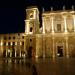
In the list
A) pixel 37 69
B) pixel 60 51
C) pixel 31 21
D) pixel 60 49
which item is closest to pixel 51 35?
pixel 60 49

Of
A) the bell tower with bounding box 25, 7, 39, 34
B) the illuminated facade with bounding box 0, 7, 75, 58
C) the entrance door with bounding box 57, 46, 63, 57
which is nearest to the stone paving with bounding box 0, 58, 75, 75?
the illuminated facade with bounding box 0, 7, 75, 58

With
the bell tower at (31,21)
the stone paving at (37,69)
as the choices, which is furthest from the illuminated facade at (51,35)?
the stone paving at (37,69)

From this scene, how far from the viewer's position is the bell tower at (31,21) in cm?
3392

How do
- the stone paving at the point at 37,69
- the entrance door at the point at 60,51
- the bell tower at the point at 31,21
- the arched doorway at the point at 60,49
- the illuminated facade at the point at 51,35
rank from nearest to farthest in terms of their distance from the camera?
the stone paving at the point at 37,69 → the illuminated facade at the point at 51,35 → the arched doorway at the point at 60,49 → the entrance door at the point at 60,51 → the bell tower at the point at 31,21

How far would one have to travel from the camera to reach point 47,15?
34.5 m

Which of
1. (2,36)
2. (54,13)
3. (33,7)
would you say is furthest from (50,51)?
(2,36)

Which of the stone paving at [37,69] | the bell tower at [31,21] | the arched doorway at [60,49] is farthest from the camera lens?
the bell tower at [31,21]

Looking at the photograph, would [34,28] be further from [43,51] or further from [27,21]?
[43,51]

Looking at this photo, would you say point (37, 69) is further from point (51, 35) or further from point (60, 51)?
point (60, 51)

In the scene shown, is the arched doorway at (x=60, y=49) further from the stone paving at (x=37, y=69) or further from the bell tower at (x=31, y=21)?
the stone paving at (x=37, y=69)

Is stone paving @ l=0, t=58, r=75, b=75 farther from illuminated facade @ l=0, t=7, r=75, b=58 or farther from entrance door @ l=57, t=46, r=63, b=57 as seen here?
entrance door @ l=57, t=46, r=63, b=57

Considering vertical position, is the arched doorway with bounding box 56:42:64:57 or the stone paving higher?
the stone paving

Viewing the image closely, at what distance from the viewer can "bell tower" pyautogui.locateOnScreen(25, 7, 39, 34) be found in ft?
111

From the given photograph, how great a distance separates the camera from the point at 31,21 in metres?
34.5
